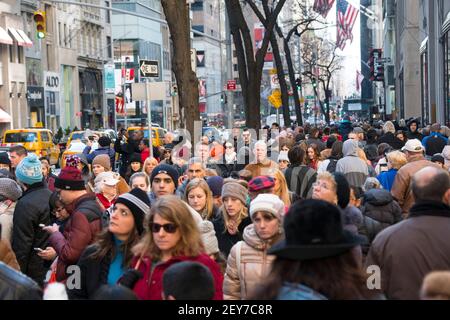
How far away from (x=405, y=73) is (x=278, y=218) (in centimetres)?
5752

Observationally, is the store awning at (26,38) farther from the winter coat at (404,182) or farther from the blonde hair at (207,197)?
the blonde hair at (207,197)

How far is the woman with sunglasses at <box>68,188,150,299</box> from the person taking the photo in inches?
307

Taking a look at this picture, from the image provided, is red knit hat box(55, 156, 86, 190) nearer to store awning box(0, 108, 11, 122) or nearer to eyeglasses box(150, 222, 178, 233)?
eyeglasses box(150, 222, 178, 233)

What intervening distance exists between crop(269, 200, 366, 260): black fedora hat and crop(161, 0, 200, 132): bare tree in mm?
17340

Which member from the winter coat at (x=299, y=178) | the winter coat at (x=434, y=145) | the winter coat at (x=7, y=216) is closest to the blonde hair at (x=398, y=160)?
the winter coat at (x=299, y=178)

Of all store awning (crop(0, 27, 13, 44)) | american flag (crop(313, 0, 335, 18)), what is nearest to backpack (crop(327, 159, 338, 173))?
american flag (crop(313, 0, 335, 18))

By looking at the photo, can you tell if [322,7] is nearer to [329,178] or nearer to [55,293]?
[329,178]

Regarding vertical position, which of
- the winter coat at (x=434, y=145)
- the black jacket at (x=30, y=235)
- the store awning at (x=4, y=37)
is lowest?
the black jacket at (x=30, y=235)

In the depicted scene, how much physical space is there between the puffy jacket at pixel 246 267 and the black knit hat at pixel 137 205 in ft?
2.16

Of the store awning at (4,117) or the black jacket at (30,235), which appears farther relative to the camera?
the store awning at (4,117)

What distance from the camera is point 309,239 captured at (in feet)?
16.4

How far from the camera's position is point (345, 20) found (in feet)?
292

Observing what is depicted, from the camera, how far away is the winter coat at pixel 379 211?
10243mm
